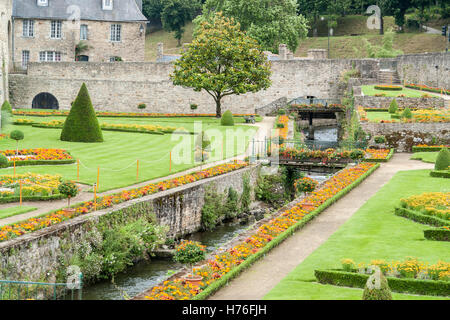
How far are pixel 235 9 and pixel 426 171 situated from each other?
137 feet

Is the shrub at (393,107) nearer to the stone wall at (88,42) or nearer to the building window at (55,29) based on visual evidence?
the stone wall at (88,42)

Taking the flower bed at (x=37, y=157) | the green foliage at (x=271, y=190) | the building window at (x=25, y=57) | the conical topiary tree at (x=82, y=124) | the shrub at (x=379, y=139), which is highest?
the building window at (x=25, y=57)

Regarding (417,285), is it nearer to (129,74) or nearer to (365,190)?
(365,190)

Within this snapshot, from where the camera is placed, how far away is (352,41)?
8519cm

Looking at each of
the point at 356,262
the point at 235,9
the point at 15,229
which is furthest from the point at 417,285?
the point at 235,9

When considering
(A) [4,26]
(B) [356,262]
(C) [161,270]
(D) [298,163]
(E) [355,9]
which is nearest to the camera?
(B) [356,262]

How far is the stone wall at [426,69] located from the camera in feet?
178

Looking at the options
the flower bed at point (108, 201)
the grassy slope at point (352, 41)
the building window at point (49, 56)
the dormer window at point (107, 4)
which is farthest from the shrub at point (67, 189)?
the grassy slope at point (352, 41)

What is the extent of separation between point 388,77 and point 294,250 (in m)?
43.1

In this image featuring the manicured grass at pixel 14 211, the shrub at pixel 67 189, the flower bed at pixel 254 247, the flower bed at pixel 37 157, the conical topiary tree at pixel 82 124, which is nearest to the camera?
the flower bed at pixel 254 247

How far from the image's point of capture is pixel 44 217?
72.6ft

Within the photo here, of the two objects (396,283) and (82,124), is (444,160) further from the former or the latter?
(82,124)

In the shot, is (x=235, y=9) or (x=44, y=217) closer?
(x=44, y=217)

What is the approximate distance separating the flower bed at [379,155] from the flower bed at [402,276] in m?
19.5
